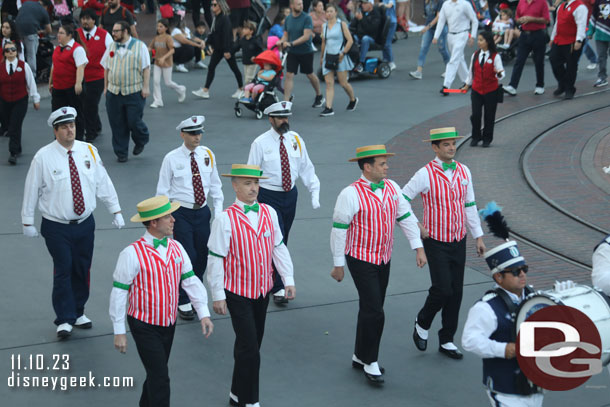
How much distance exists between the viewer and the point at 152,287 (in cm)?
604

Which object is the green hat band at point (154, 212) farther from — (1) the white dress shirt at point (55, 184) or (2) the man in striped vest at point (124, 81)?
(2) the man in striped vest at point (124, 81)

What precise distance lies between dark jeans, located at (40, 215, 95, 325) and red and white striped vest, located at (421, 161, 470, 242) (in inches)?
126

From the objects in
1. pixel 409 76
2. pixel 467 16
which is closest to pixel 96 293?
pixel 467 16

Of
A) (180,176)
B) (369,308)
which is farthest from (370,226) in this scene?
(180,176)

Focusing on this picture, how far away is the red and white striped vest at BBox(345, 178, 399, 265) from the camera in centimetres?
708

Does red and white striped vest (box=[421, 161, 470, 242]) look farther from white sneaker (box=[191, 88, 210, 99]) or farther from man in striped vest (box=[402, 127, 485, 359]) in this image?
white sneaker (box=[191, 88, 210, 99])

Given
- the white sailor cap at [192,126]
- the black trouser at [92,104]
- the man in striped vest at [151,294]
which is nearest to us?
the man in striped vest at [151,294]

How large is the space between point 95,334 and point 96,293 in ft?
3.27

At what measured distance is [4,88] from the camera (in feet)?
42.1

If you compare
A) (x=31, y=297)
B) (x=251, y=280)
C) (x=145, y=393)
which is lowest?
(x=31, y=297)

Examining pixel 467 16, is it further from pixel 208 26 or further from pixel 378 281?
pixel 378 281

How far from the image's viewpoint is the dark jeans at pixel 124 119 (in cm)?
1297

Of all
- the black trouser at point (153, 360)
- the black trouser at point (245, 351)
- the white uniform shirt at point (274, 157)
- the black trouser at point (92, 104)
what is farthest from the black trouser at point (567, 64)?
the black trouser at point (153, 360)

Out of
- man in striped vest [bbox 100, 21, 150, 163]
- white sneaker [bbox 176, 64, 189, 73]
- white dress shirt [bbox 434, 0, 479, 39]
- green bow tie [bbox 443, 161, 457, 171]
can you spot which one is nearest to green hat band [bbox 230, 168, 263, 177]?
green bow tie [bbox 443, 161, 457, 171]
